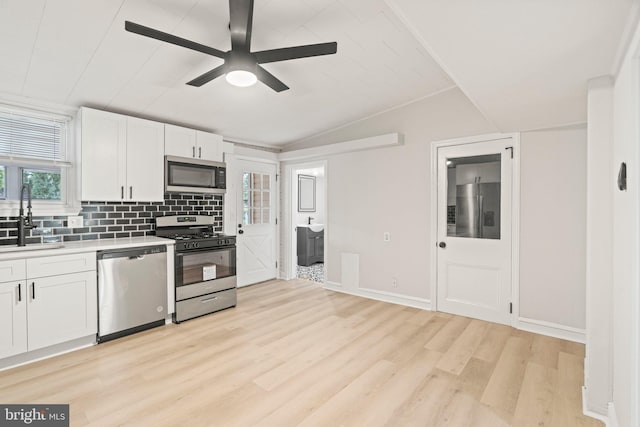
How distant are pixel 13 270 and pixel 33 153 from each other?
1.28 m

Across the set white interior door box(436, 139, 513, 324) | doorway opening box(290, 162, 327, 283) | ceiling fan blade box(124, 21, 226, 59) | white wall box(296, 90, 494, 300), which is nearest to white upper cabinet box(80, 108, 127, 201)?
ceiling fan blade box(124, 21, 226, 59)

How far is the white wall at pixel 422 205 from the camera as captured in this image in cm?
307

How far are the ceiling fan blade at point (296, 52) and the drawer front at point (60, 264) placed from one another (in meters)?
2.34

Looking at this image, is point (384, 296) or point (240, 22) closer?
point (240, 22)

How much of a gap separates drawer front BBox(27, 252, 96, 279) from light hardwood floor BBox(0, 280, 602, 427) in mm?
739

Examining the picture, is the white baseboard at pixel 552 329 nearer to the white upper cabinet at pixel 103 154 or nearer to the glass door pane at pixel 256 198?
the glass door pane at pixel 256 198

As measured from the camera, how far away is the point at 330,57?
2846 millimetres

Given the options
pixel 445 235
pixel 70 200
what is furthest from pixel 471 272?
pixel 70 200

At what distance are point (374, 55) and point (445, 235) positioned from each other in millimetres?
2214

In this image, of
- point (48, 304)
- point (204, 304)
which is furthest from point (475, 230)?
point (48, 304)

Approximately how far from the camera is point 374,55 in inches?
114

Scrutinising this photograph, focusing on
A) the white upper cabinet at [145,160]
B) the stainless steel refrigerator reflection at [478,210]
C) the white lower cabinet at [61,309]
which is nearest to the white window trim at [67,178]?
the white upper cabinet at [145,160]

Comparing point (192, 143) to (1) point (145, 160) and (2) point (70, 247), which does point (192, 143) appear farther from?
(2) point (70, 247)

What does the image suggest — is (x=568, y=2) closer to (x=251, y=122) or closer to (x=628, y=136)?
(x=628, y=136)
